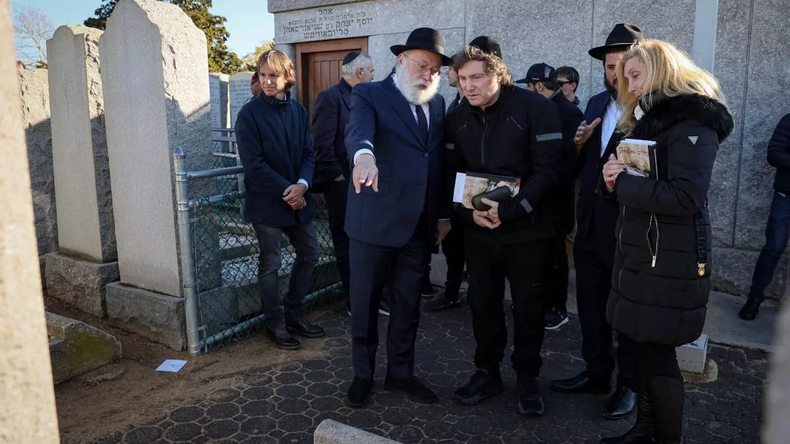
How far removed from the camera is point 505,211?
10.4 feet

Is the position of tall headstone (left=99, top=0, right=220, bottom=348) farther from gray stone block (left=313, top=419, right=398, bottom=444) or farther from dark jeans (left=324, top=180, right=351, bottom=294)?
gray stone block (left=313, top=419, right=398, bottom=444)

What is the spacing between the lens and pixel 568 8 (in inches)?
244

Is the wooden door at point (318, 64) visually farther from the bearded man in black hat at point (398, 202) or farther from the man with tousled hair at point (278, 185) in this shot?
the bearded man in black hat at point (398, 202)

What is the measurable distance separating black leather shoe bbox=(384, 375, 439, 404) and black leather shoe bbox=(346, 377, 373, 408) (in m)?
0.17

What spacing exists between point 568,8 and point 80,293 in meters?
5.56

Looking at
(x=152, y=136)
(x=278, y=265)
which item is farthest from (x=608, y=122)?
(x=152, y=136)

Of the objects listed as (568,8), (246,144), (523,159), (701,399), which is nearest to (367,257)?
(523,159)

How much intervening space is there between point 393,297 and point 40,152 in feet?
14.9

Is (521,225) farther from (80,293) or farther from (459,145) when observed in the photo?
(80,293)

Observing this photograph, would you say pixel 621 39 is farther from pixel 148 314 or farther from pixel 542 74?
pixel 148 314

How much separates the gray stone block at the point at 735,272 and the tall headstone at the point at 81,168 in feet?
18.1

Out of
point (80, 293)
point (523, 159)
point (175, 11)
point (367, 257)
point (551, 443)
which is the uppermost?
point (175, 11)

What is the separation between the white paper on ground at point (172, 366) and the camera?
4082 millimetres

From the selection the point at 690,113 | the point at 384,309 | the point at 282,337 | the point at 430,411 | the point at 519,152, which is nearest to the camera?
the point at 690,113
